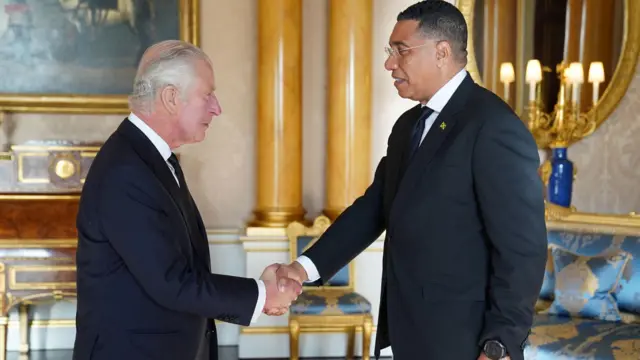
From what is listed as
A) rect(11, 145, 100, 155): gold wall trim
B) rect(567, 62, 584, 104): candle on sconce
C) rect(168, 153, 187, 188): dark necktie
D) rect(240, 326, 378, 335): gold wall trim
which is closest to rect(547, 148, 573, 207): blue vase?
rect(567, 62, 584, 104): candle on sconce

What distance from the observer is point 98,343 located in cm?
181

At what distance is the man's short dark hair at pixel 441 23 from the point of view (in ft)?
6.63

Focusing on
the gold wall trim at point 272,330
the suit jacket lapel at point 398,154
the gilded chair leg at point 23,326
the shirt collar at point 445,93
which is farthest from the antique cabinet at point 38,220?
the shirt collar at point 445,93

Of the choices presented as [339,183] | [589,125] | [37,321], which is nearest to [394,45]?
[339,183]

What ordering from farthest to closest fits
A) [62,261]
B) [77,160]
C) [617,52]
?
1. [617,52]
2. [77,160]
3. [62,261]

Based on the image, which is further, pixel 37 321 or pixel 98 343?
pixel 37 321

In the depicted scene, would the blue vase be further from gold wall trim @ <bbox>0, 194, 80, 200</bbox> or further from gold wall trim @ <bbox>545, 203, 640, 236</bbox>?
gold wall trim @ <bbox>0, 194, 80, 200</bbox>

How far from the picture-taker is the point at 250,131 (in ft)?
16.6

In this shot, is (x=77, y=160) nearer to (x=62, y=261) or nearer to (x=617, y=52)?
(x=62, y=261)

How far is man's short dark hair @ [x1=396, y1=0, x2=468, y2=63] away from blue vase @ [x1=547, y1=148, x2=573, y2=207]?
8.92ft

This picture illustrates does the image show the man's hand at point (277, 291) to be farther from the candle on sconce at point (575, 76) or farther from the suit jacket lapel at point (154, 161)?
the candle on sconce at point (575, 76)

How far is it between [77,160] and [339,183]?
69.4 inches

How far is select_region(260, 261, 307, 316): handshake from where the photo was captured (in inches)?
82.6

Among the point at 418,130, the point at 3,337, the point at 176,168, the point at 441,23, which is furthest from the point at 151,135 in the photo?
the point at 3,337
